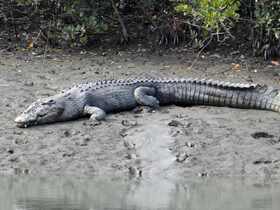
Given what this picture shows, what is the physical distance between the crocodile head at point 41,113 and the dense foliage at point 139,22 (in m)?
2.89

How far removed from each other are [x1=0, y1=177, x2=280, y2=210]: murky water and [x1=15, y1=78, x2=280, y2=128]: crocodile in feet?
5.52

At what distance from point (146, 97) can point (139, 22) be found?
368 cm

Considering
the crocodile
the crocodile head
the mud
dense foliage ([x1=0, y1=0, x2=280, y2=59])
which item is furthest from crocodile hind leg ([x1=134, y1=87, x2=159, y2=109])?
dense foliage ([x1=0, y1=0, x2=280, y2=59])

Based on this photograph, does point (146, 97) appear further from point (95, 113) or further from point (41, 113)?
point (41, 113)

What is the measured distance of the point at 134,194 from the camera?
7.00 meters

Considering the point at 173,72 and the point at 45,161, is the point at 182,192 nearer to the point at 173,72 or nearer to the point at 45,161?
the point at 45,161

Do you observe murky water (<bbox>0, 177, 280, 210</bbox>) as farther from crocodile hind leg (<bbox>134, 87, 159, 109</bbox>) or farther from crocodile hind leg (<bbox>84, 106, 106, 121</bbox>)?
→ crocodile hind leg (<bbox>134, 87, 159, 109</bbox>)

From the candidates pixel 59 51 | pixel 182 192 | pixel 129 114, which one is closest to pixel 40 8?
pixel 59 51

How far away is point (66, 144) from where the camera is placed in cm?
848

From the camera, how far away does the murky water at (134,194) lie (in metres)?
6.64

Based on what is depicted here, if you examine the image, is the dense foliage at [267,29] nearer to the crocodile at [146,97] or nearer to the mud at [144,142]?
the mud at [144,142]

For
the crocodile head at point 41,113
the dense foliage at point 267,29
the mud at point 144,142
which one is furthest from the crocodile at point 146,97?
the dense foliage at point 267,29

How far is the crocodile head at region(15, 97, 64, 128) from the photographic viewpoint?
29.4ft

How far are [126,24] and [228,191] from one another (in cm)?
633
